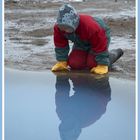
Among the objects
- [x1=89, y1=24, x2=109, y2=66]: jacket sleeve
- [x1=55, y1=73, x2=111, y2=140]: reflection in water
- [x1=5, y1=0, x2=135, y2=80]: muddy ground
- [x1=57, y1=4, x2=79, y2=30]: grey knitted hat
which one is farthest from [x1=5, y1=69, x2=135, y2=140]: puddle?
[x1=57, y1=4, x2=79, y2=30]: grey knitted hat

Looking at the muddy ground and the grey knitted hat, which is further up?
the grey knitted hat

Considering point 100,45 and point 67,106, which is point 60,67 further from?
point 67,106

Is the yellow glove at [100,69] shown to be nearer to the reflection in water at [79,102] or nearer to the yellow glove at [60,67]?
the reflection in water at [79,102]

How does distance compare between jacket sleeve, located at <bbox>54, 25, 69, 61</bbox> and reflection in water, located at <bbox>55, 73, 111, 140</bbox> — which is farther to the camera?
jacket sleeve, located at <bbox>54, 25, 69, 61</bbox>

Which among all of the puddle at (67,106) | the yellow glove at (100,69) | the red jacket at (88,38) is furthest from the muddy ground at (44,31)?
the puddle at (67,106)

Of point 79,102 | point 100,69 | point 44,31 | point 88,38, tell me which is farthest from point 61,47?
point 44,31

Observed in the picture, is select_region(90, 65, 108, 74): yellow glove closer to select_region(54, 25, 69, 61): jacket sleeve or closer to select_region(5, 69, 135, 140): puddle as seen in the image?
select_region(5, 69, 135, 140): puddle

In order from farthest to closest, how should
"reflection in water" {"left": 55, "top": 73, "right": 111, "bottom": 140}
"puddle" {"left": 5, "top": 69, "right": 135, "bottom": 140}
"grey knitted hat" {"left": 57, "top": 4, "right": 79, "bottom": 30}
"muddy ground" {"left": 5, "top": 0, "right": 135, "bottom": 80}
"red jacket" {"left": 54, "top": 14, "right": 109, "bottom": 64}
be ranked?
"muddy ground" {"left": 5, "top": 0, "right": 135, "bottom": 80} → "red jacket" {"left": 54, "top": 14, "right": 109, "bottom": 64} → "grey knitted hat" {"left": 57, "top": 4, "right": 79, "bottom": 30} → "reflection in water" {"left": 55, "top": 73, "right": 111, "bottom": 140} → "puddle" {"left": 5, "top": 69, "right": 135, "bottom": 140}

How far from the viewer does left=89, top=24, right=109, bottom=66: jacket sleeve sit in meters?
3.98

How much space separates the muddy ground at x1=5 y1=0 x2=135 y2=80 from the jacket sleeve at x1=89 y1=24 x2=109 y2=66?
0.41ft

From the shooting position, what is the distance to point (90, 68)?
414cm

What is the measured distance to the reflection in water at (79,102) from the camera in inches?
123

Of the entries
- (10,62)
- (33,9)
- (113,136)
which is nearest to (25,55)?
(10,62)

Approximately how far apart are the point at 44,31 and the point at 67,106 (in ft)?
8.87
